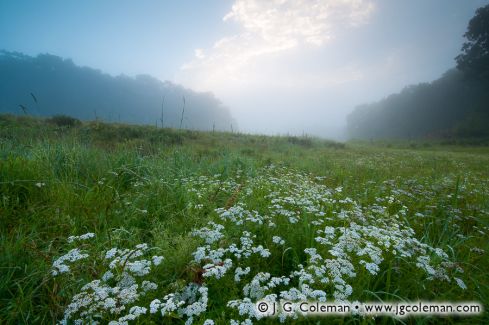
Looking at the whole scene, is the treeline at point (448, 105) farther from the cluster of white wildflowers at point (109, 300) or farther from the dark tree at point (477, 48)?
the cluster of white wildflowers at point (109, 300)

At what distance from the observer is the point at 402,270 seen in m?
3.00

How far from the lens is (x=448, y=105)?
243 ft

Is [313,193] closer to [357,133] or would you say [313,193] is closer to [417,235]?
[417,235]

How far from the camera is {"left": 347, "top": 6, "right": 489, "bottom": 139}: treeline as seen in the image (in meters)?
50.8

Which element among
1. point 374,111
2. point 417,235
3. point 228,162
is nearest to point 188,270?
point 417,235

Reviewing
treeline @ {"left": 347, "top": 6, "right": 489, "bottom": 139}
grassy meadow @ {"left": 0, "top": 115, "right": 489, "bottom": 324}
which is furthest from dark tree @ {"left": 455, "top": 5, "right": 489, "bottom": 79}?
grassy meadow @ {"left": 0, "top": 115, "right": 489, "bottom": 324}

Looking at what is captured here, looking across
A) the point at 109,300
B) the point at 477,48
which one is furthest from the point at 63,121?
the point at 477,48

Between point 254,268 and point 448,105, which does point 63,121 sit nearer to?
point 254,268

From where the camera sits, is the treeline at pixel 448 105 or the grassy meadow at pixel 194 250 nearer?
the grassy meadow at pixel 194 250

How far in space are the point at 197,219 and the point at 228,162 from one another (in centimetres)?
470

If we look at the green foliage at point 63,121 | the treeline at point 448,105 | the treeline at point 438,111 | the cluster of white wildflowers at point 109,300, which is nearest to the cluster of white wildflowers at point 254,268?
the cluster of white wildflowers at point 109,300

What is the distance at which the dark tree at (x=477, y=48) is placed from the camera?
4962 centimetres

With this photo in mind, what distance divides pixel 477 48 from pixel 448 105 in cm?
2683

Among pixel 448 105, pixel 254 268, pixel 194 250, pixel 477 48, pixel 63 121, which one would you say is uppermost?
pixel 477 48
